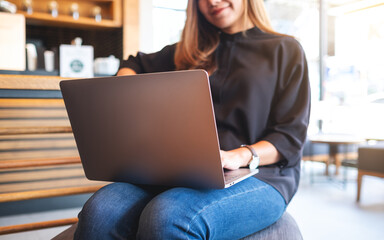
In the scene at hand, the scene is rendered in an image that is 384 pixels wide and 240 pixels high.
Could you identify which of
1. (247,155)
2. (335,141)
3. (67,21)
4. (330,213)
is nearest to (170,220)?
(247,155)

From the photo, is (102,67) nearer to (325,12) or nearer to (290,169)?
(290,169)

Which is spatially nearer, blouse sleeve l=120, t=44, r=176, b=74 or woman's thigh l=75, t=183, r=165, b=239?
woman's thigh l=75, t=183, r=165, b=239

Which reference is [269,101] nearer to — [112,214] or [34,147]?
[112,214]

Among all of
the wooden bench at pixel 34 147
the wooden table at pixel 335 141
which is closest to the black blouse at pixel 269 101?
the wooden bench at pixel 34 147

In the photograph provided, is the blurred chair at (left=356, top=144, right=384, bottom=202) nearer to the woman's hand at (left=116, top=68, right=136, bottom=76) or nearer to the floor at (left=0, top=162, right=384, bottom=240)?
the floor at (left=0, top=162, right=384, bottom=240)

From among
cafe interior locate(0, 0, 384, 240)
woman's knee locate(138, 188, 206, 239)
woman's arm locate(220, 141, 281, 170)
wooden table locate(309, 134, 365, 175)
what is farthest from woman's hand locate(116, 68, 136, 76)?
wooden table locate(309, 134, 365, 175)

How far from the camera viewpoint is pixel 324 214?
9.30ft

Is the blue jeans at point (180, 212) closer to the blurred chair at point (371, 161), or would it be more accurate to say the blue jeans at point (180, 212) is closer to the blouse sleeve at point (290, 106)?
the blouse sleeve at point (290, 106)

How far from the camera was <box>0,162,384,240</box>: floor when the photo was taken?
235 centimetres

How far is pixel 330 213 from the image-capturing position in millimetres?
2865

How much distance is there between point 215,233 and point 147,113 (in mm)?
332

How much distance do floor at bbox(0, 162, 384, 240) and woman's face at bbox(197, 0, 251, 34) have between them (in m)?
1.57

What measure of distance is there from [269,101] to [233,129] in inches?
5.9

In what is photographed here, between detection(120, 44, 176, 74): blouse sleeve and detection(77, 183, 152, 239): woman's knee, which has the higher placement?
detection(120, 44, 176, 74): blouse sleeve
